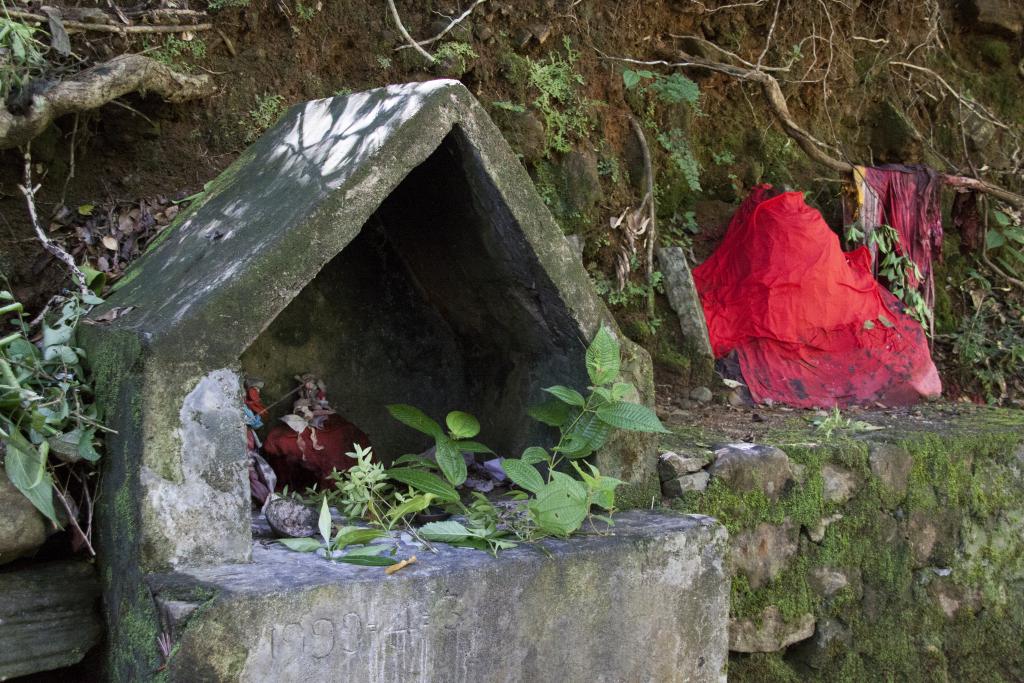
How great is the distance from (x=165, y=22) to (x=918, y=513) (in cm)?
340

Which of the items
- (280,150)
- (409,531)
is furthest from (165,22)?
(409,531)

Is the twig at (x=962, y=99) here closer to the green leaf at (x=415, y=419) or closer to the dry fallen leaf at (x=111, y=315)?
the green leaf at (x=415, y=419)

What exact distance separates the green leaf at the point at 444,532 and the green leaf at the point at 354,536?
4.5 inches

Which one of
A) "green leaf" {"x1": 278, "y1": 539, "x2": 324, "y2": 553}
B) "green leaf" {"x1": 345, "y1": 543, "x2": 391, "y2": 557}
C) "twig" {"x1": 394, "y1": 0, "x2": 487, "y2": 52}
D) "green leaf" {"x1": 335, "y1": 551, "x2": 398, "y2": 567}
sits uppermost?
"twig" {"x1": 394, "y1": 0, "x2": 487, "y2": 52}

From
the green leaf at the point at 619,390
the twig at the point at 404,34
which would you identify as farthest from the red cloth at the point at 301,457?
the twig at the point at 404,34

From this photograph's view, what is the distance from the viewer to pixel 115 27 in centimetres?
344

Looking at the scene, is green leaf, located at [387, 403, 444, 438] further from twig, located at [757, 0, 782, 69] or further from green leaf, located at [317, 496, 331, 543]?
twig, located at [757, 0, 782, 69]

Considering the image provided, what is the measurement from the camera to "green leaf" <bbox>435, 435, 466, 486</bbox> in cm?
266

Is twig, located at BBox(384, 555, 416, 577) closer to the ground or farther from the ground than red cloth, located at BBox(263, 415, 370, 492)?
closer to the ground

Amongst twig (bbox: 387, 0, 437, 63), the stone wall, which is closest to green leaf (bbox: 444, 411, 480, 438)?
the stone wall

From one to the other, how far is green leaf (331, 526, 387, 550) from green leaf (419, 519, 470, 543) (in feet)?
0.38

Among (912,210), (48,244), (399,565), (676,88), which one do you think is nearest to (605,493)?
(399,565)

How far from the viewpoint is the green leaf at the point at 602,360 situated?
8.68 feet

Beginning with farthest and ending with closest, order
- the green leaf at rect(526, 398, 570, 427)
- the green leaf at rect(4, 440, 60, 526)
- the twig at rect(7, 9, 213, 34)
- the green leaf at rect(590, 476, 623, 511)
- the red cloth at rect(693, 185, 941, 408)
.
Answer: the red cloth at rect(693, 185, 941, 408) → the twig at rect(7, 9, 213, 34) → the green leaf at rect(526, 398, 570, 427) → the green leaf at rect(590, 476, 623, 511) → the green leaf at rect(4, 440, 60, 526)
